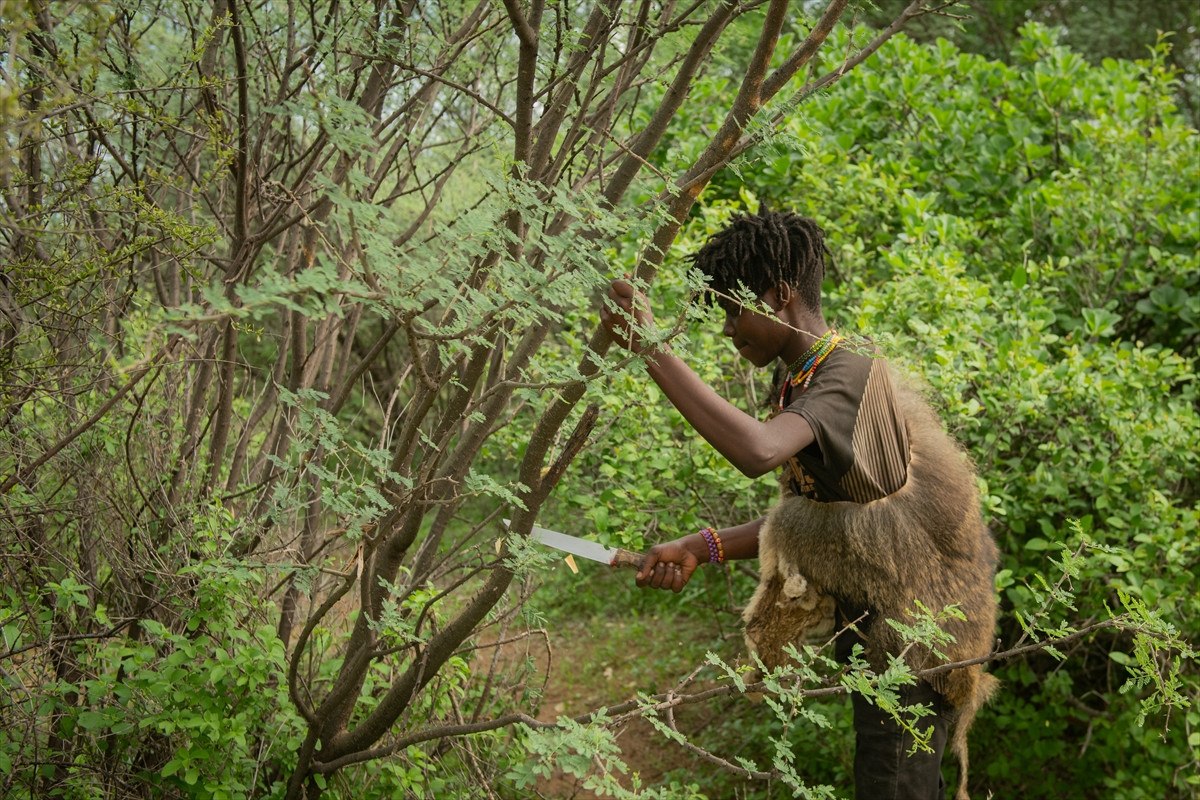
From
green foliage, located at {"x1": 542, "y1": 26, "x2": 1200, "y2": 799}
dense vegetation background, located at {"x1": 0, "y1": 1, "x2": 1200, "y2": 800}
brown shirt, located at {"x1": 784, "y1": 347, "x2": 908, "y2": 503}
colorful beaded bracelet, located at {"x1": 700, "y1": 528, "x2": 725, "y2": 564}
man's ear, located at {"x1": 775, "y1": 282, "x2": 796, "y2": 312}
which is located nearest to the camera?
dense vegetation background, located at {"x1": 0, "y1": 1, "x2": 1200, "y2": 800}

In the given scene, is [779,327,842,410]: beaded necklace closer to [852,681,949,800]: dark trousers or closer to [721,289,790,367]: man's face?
[721,289,790,367]: man's face

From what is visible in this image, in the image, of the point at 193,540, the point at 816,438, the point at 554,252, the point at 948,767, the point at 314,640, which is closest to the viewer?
the point at 554,252

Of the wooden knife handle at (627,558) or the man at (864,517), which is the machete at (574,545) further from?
the man at (864,517)

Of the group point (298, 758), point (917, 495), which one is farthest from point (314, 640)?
point (917, 495)

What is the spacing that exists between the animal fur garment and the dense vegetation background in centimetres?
18

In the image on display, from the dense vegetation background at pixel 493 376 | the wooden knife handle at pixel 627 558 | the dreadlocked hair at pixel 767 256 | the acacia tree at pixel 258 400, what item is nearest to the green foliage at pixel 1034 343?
the dense vegetation background at pixel 493 376

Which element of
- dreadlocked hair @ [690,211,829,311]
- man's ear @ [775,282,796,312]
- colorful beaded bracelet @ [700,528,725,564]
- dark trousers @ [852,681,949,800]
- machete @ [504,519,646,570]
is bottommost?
dark trousers @ [852,681,949,800]

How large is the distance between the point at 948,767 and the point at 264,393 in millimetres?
3097

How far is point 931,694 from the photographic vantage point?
2.88 m

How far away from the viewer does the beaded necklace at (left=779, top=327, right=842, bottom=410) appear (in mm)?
2687

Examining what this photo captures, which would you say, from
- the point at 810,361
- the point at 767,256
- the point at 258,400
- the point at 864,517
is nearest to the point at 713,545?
the point at 864,517

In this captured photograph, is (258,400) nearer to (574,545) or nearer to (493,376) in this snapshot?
(493,376)

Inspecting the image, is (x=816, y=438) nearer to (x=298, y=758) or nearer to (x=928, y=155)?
(x=298, y=758)

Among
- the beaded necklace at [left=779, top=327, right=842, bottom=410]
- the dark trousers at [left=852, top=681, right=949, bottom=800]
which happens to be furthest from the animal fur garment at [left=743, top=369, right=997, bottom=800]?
the beaded necklace at [left=779, top=327, right=842, bottom=410]
